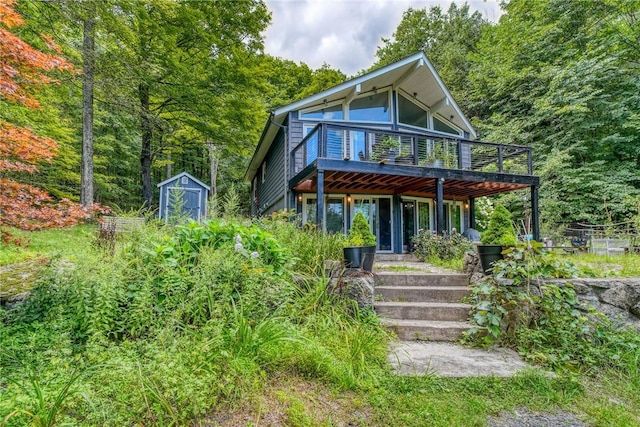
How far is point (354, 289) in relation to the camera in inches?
151

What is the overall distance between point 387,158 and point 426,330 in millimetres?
5782

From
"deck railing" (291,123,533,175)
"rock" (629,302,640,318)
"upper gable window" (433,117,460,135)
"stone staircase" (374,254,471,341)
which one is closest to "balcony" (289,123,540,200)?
"deck railing" (291,123,533,175)

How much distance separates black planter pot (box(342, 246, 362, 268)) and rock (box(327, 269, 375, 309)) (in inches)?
9.0

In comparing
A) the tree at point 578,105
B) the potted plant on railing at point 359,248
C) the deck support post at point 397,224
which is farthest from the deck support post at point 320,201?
the tree at point 578,105

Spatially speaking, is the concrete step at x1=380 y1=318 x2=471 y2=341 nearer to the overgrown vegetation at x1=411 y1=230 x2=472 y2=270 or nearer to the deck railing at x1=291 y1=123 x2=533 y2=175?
the overgrown vegetation at x1=411 y1=230 x2=472 y2=270

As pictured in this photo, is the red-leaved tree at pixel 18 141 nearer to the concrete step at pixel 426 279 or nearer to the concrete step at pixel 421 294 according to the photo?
the concrete step at pixel 421 294

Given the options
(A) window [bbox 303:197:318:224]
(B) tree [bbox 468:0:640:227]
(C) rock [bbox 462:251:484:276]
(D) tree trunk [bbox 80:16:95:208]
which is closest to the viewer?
(C) rock [bbox 462:251:484:276]

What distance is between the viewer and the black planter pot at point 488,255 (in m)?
4.19

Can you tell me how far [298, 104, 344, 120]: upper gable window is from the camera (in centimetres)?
971

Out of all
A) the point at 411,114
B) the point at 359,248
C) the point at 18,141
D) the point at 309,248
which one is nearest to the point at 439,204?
the point at 411,114

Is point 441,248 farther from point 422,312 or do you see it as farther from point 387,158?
point 422,312

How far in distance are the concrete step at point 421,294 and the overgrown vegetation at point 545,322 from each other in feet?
1.88

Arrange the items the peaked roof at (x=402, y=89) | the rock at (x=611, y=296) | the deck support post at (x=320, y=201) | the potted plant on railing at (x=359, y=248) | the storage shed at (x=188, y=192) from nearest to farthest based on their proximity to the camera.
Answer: the rock at (x=611, y=296) < the potted plant on railing at (x=359, y=248) < the deck support post at (x=320, y=201) < the peaked roof at (x=402, y=89) < the storage shed at (x=188, y=192)

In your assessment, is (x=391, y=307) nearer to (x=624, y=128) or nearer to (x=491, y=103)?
(x=624, y=128)
